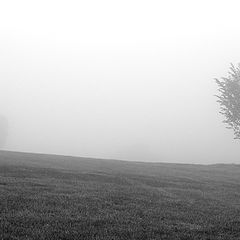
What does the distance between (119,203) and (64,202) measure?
2708 millimetres

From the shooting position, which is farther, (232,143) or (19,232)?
(232,143)

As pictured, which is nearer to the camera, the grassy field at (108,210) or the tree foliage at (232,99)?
the grassy field at (108,210)

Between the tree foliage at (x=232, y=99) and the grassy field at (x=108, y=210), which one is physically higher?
the tree foliage at (x=232, y=99)

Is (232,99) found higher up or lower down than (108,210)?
higher up

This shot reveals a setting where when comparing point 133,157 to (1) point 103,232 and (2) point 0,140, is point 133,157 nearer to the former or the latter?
(2) point 0,140

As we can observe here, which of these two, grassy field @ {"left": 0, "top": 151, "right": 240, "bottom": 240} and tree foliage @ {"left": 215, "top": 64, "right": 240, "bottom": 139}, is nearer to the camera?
grassy field @ {"left": 0, "top": 151, "right": 240, "bottom": 240}

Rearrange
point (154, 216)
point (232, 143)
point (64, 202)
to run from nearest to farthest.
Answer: point (154, 216)
point (64, 202)
point (232, 143)

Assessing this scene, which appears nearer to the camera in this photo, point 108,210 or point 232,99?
point 108,210

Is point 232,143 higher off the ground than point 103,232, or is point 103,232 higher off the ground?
point 232,143

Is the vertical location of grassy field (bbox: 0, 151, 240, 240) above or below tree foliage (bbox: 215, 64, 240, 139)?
below

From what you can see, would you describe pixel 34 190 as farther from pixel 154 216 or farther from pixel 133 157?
pixel 133 157

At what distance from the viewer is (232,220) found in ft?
58.5

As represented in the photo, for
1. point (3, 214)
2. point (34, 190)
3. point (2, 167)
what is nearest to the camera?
point (3, 214)

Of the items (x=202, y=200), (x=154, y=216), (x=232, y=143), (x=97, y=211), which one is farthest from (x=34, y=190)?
(x=232, y=143)
